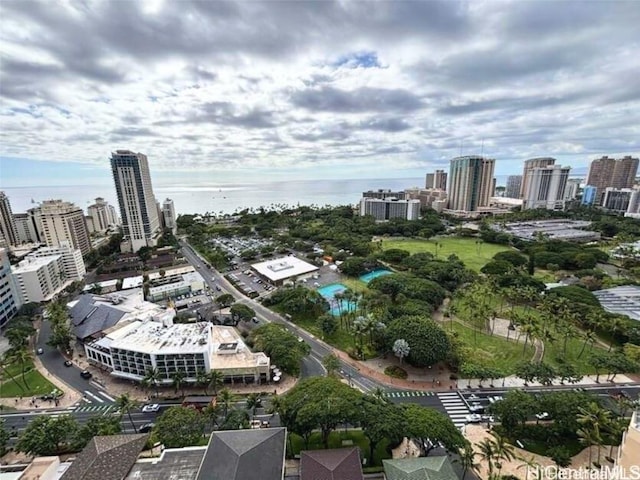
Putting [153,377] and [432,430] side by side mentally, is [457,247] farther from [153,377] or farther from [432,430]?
[153,377]

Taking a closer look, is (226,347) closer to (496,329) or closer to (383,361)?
(383,361)

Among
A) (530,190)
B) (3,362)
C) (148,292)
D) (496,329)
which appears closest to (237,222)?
(148,292)

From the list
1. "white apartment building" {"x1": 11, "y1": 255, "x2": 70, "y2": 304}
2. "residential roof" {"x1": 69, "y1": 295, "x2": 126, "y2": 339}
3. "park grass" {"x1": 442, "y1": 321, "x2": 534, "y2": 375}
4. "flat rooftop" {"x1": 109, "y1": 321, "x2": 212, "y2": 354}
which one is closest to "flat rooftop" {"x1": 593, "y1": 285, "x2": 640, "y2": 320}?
"park grass" {"x1": 442, "y1": 321, "x2": 534, "y2": 375}

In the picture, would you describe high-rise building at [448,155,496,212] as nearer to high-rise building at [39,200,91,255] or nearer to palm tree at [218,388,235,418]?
palm tree at [218,388,235,418]

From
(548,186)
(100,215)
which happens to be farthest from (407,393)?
(548,186)

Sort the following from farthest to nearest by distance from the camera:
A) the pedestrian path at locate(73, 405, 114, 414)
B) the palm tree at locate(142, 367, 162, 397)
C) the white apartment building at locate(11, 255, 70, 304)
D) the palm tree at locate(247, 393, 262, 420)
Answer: the white apartment building at locate(11, 255, 70, 304) → the pedestrian path at locate(73, 405, 114, 414) → the palm tree at locate(142, 367, 162, 397) → the palm tree at locate(247, 393, 262, 420)

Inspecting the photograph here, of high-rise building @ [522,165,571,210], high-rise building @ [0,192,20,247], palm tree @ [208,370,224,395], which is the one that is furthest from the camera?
high-rise building @ [522,165,571,210]
